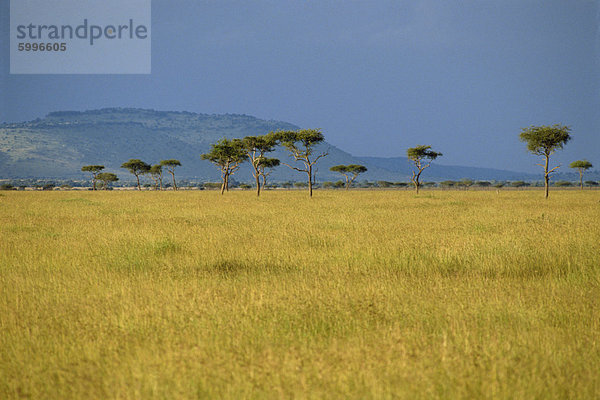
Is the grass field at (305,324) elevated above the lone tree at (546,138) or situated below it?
below

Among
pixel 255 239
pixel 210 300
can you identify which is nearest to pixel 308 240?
pixel 255 239

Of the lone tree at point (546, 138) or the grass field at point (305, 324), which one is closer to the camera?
the grass field at point (305, 324)

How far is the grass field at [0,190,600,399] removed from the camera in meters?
3.72

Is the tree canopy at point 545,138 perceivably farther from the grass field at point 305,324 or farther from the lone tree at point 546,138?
the grass field at point 305,324

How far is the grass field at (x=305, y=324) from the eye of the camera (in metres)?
3.72

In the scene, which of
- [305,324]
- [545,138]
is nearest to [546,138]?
[545,138]

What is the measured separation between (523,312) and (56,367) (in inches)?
208

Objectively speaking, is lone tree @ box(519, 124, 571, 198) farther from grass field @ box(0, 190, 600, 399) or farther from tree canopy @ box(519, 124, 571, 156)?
grass field @ box(0, 190, 600, 399)

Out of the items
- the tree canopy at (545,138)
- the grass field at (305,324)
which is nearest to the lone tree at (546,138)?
the tree canopy at (545,138)

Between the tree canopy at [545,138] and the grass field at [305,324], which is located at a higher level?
the tree canopy at [545,138]

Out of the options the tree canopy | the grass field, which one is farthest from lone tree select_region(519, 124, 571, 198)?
the grass field

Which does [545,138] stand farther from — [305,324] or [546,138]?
[305,324]

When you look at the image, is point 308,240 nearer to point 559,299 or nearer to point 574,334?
point 559,299

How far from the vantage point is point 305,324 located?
5117mm
